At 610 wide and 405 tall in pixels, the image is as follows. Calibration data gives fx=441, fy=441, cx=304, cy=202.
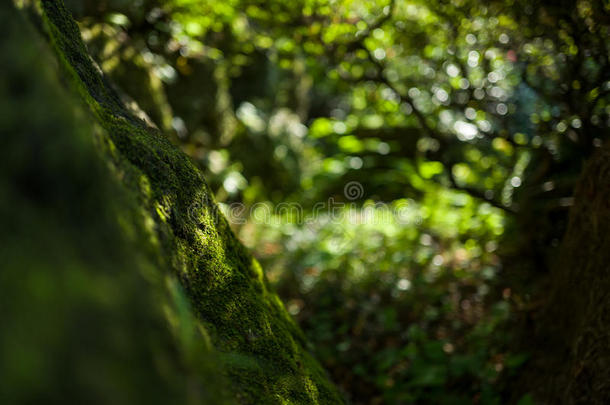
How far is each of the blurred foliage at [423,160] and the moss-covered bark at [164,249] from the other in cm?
76

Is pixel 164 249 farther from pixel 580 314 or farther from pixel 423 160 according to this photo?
pixel 423 160

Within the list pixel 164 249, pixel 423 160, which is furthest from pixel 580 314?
pixel 423 160

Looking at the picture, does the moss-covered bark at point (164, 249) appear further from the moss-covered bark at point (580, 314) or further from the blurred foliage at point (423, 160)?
the moss-covered bark at point (580, 314)

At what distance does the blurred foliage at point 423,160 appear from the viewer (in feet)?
9.57

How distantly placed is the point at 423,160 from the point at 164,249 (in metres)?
5.68

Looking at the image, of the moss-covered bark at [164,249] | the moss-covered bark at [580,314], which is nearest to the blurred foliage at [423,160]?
the moss-covered bark at [580,314]

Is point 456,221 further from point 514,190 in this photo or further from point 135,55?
point 135,55

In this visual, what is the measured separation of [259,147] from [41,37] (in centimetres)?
672

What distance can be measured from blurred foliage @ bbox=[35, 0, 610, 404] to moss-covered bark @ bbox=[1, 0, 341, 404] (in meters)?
0.76

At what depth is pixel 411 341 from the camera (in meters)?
3.61

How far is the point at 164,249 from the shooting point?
115cm

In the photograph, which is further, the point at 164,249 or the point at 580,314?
the point at 580,314

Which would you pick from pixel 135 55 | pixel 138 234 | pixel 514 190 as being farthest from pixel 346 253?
pixel 138 234

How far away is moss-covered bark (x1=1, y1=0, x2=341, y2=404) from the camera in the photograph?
79 centimetres
